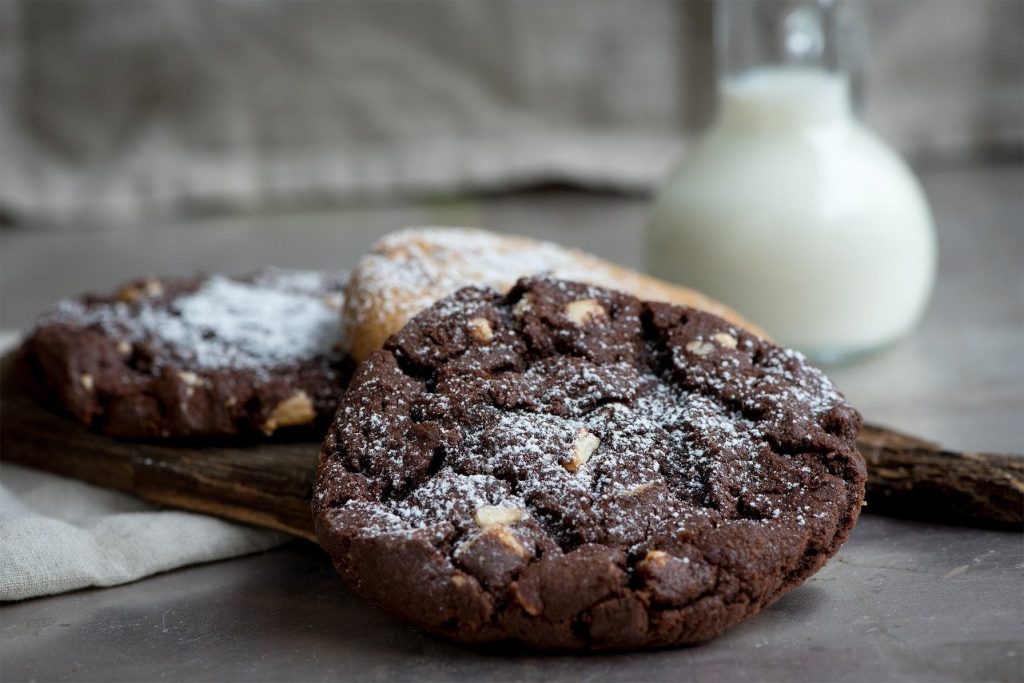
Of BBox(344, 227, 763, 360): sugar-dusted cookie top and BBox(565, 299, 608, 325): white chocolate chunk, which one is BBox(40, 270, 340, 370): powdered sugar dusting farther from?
BBox(565, 299, 608, 325): white chocolate chunk

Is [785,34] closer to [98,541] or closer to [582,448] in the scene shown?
[582,448]

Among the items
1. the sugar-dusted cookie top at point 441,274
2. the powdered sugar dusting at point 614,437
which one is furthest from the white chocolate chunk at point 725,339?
the sugar-dusted cookie top at point 441,274

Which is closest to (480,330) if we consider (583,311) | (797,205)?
(583,311)

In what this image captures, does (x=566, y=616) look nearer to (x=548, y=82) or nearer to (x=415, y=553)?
(x=415, y=553)

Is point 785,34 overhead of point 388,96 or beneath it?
beneath

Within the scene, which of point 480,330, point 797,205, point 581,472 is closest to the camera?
point 581,472
